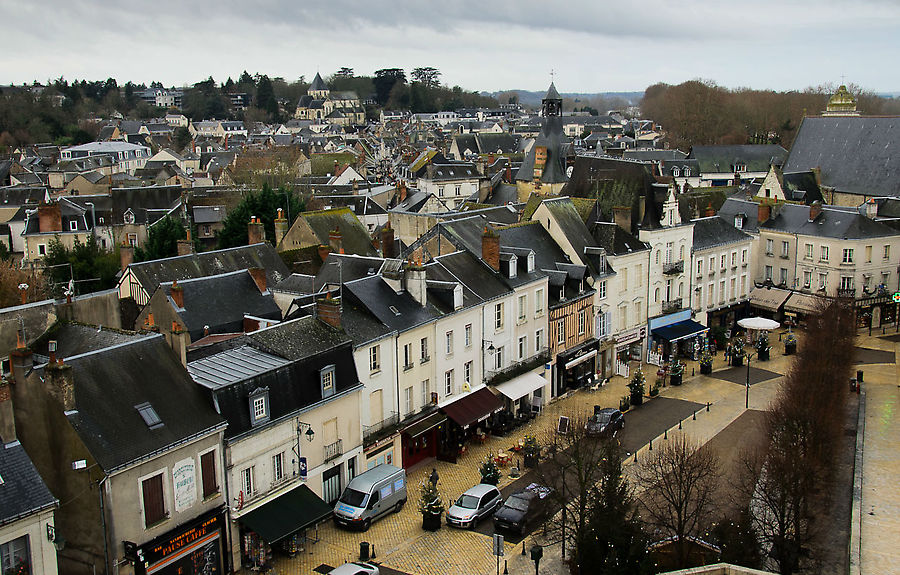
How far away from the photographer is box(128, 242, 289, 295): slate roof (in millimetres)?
31609

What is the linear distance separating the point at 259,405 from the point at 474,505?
684 cm

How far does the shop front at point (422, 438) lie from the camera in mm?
26938

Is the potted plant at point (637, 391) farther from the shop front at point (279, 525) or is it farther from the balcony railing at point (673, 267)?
the shop front at point (279, 525)

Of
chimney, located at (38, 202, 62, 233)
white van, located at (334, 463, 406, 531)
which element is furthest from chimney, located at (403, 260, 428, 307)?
chimney, located at (38, 202, 62, 233)

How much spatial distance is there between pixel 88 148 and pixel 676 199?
319 feet

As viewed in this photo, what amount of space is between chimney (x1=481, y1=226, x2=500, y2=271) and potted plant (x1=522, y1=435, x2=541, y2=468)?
767 cm

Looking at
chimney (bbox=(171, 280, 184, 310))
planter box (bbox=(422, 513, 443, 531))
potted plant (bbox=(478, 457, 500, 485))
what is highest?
chimney (bbox=(171, 280, 184, 310))

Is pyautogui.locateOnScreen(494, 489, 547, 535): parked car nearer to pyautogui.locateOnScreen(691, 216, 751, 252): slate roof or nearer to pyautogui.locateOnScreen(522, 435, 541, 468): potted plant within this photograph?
pyautogui.locateOnScreen(522, 435, 541, 468): potted plant

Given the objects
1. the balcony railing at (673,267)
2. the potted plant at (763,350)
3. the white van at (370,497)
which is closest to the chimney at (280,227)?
the balcony railing at (673,267)

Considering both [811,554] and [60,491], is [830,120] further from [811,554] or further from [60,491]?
[60,491]

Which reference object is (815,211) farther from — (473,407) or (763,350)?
(473,407)

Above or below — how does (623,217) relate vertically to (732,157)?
below

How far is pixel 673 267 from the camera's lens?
131ft

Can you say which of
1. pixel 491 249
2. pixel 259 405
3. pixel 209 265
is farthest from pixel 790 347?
pixel 259 405
